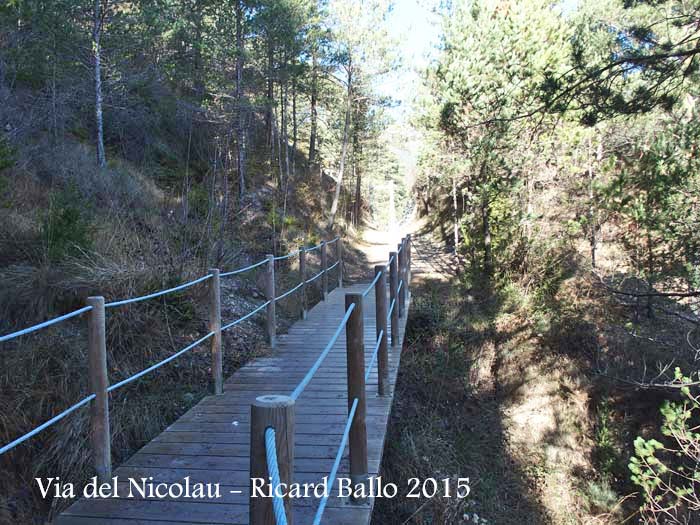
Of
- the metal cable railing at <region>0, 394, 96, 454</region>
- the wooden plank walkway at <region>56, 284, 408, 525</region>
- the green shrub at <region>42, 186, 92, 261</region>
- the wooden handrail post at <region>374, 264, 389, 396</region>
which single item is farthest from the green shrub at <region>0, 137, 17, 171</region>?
the wooden handrail post at <region>374, 264, 389, 396</region>

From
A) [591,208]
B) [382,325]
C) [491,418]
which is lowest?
[491,418]

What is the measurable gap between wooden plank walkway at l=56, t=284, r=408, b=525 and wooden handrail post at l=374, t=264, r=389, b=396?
0.15 meters

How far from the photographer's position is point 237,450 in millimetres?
3641

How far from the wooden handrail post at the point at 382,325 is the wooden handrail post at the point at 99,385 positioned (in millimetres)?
2081

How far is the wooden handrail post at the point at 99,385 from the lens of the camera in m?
3.15

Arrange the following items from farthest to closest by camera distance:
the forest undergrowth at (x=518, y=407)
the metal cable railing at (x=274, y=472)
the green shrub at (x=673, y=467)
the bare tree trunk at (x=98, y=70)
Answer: the bare tree trunk at (x=98, y=70)
the forest undergrowth at (x=518, y=407)
the green shrub at (x=673, y=467)
the metal cable railing at (x=274, y=472)

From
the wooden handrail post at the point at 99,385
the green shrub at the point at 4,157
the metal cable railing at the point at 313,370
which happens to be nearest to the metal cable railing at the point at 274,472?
the metal cable railing at the point at 313,370

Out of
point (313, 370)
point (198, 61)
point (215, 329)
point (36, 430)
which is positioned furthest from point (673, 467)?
point (198, 61)

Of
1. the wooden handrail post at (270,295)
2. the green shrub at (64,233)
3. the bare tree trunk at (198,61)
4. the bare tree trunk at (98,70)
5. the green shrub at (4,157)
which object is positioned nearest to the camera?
the green shrub at (64,233)

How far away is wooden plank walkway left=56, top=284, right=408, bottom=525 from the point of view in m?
2.86

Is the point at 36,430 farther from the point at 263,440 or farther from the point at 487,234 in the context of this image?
the point at 487,234

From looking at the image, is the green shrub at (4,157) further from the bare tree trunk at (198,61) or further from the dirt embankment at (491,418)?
the bare tree trunk at (198,61)

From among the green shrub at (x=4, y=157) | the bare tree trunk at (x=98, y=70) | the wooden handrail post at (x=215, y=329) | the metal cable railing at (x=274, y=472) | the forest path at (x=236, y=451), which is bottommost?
the forest path at (x=236, y=451)

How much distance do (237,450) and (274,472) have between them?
2.51 metres
